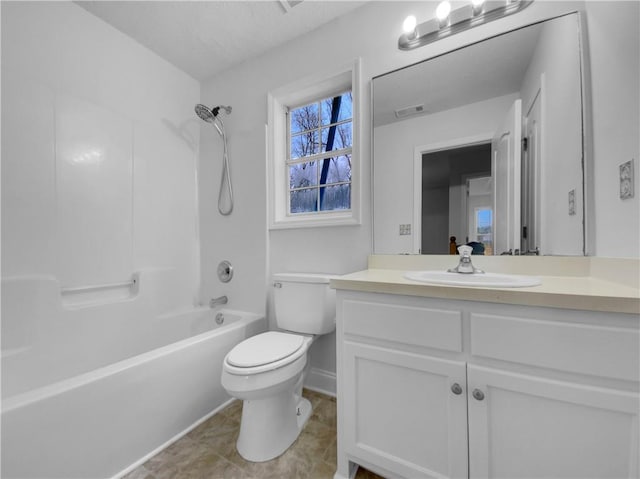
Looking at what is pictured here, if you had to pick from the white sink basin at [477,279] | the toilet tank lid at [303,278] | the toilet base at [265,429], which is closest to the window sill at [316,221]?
the toilet tank lid at [303,278]

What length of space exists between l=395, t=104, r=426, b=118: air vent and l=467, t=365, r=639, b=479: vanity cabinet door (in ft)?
4.14

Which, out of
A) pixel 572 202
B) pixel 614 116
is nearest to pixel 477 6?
pixel 614 116

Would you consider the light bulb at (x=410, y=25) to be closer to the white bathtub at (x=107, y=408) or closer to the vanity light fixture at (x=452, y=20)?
the vanity light fixture at (x=452, y=20)

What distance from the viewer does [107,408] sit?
1045 mm

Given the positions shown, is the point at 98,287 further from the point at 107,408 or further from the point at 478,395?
the point at 478,395

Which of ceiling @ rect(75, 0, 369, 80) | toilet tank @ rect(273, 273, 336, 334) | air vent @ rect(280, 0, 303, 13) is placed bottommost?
toilet tank @ rect(273, 273, 336, 334)

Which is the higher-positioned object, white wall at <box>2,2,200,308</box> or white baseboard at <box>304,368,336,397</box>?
white wall at <box>2,2,200,308</box>

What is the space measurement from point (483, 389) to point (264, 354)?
858 mm

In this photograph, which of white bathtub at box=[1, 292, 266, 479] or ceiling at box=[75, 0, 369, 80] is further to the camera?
ceiling at box=[75, 0, 369, 80]

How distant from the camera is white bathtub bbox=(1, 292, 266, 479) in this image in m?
0.86

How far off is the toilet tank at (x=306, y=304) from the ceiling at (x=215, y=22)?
1639mm

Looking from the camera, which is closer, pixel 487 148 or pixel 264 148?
pixel 487 148

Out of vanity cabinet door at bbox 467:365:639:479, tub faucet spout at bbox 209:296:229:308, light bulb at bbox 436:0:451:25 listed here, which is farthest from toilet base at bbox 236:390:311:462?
light bulb at bbox 436:0:451:25

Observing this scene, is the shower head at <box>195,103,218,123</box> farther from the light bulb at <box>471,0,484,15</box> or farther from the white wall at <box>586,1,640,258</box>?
the white wall at <box>586,1,640,258</box>
